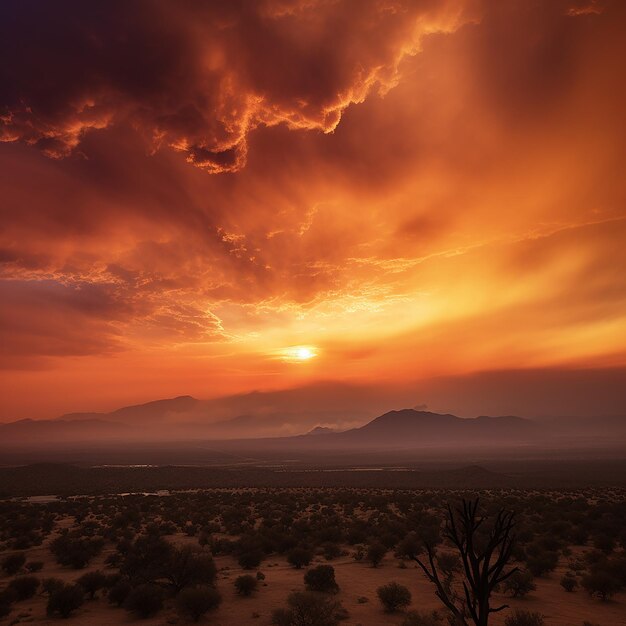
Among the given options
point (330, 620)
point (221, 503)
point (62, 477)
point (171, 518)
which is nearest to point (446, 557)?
point (330, 620)

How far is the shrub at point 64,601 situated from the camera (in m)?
15.8

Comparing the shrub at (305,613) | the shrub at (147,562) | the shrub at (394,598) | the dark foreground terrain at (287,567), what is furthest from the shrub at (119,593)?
the shrub at (394,598)

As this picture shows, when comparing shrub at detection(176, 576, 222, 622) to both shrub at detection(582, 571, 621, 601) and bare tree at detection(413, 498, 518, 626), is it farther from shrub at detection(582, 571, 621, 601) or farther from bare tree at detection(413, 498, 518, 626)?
shrub at detection(582, 571, 621, 601)

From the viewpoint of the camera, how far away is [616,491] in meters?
56.0

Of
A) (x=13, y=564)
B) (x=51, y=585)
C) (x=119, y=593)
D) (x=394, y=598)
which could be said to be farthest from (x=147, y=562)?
(x=394, y=598)

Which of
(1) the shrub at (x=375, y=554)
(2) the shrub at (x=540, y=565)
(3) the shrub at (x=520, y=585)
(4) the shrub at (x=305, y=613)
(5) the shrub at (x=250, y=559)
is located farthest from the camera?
(1) the shrub at (x=375, y=554)

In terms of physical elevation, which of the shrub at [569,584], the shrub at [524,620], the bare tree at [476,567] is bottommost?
the shrub at [569,584]

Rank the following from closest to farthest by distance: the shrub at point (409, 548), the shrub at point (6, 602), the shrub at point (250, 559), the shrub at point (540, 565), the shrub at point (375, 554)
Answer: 1. the shrub at point (6, 602)
2. the shrub at point (540, 565)
3. the shrub at point (250, 559)
4. the shrub at point (375, 554)
5. the shrub at point (409, 548)

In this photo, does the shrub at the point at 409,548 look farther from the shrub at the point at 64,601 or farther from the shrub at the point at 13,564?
the shrub at the point at 13,564

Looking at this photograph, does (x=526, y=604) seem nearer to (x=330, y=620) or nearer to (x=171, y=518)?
(x=330, y=620)

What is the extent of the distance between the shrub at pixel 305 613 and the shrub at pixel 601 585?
1180cm

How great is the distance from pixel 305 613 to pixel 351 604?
3.90 metres

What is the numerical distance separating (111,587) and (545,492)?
5660cm

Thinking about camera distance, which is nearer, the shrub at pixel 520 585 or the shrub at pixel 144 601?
the shrub at pixel 144 601
